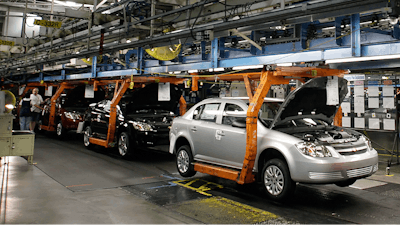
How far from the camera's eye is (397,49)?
510cm

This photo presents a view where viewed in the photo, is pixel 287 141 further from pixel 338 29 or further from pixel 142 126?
pixel 142 126

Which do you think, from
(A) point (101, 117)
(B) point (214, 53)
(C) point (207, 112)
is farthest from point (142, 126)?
(B) point (214, 53)

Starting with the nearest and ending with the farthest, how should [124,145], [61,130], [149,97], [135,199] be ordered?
1. [135,199]
2. [124,145]
3. [149,97]
4. [61,130]

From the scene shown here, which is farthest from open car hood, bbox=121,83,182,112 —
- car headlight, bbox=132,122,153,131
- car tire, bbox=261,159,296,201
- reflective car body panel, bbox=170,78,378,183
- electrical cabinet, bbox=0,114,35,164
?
car tire, bbox=261,159,296,201

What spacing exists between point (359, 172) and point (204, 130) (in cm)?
292

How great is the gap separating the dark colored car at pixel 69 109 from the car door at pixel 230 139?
9.26 metres

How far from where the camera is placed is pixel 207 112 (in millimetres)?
7160

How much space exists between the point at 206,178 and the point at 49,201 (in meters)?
3.35

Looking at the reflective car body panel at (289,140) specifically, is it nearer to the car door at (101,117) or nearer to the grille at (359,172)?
the grille at (359,172)

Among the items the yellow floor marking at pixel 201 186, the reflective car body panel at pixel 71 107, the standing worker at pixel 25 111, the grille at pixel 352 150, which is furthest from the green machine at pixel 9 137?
the grille at pixel 352 150

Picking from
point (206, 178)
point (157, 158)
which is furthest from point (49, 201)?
point (157, 158)

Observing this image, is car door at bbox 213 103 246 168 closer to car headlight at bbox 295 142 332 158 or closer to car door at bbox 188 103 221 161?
car door at bbox 188 103 221 161

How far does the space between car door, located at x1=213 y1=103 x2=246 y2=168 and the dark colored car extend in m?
9.26

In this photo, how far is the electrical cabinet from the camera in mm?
7809
